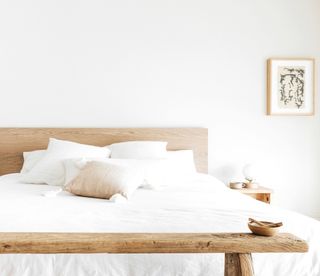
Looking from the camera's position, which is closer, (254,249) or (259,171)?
(254,249)

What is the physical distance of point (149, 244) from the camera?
1155mm

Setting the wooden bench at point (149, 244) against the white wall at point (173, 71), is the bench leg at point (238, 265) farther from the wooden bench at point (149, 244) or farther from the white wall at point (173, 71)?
the white wall at point (173, 71)

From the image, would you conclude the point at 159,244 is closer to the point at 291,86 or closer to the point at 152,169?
the point at 152,169

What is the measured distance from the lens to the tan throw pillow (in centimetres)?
230

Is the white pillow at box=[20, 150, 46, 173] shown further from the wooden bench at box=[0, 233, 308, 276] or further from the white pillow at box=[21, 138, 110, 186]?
the wooden bench at box=[0, 233, 308, 276]

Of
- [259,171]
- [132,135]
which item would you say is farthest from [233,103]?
[132,135]

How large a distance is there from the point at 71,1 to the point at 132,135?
4.46ft

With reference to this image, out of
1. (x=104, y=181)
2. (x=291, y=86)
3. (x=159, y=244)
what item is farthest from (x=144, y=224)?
(x=291, y=86)

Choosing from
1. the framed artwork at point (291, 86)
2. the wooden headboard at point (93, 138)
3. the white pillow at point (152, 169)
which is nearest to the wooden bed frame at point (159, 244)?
the white pillow at point (152, 169)

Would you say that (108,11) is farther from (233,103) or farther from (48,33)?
(233,103)

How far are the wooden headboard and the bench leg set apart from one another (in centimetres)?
242

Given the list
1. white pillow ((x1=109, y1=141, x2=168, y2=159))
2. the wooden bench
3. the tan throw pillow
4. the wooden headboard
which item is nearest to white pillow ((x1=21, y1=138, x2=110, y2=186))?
white pillow ((x1=109, y1=141, x2=168, y2=159))

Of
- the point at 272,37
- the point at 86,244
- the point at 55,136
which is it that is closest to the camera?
the point at 86,244

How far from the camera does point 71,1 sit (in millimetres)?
3631
